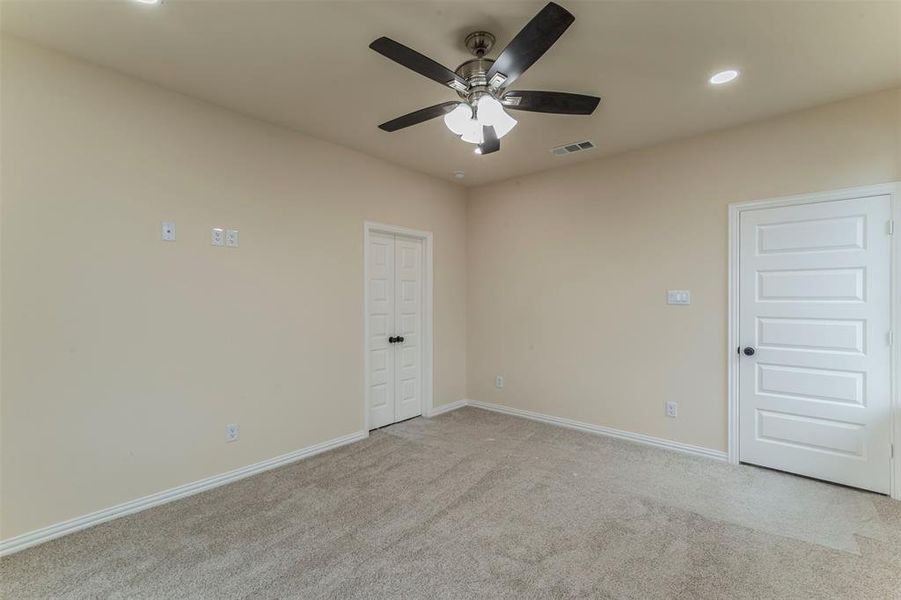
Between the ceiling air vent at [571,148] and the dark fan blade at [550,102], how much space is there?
4.92 feet

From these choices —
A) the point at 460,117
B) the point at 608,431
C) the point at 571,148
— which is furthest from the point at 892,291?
the point at 460,117

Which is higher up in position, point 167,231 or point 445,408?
point 167,231

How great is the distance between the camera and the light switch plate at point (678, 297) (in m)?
3.51

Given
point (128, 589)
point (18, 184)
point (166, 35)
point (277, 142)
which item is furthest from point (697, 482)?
point (18, 184)

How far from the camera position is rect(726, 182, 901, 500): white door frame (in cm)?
268

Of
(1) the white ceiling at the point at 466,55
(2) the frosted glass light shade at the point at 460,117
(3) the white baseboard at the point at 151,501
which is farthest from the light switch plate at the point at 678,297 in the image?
(3) the white baseboard at the point at 151,501

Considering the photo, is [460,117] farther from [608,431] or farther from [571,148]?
[608,431]

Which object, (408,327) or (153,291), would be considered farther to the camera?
(408,327)

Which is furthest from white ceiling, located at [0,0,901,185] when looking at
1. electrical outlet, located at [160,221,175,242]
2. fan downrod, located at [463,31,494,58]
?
electrical outlet, located at [160,221,175,242]

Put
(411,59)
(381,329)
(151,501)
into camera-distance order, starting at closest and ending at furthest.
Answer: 1. (411,59)
2. (151,501)
3. (381,329)

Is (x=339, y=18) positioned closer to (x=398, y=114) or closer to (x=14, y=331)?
(x=398, y=114)

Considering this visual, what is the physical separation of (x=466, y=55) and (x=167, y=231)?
225 centimetres

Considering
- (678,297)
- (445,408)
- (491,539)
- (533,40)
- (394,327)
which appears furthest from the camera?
(445,408)

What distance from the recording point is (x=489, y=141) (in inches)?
100
